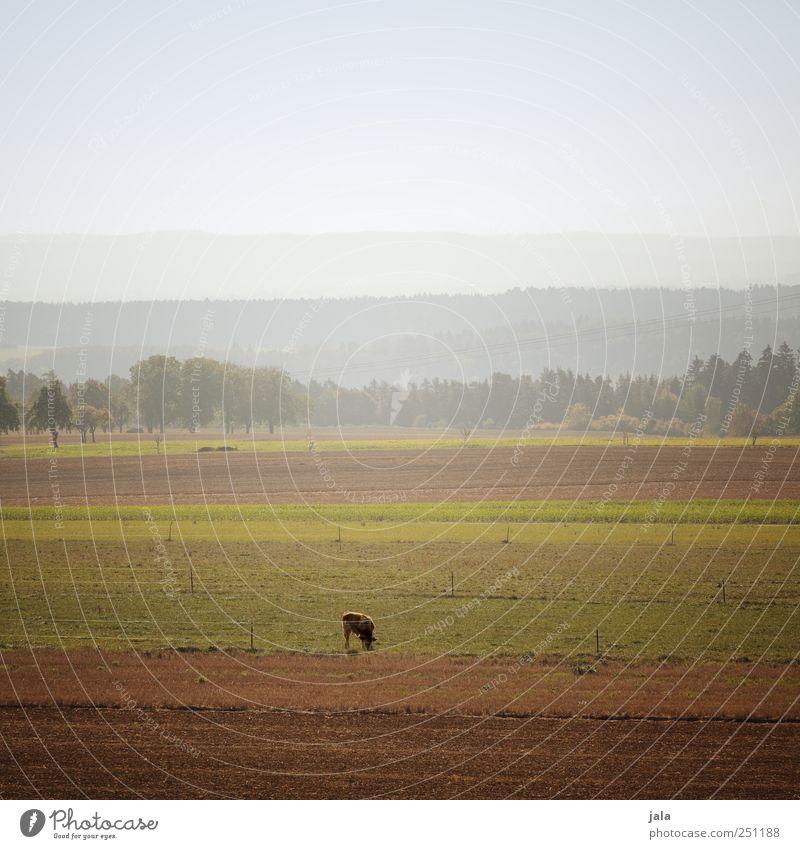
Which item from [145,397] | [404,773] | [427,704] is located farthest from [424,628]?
[145,397]

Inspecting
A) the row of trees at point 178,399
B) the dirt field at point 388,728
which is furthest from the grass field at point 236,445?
the dirt field at point 388,728

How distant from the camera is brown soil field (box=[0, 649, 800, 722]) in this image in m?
27.8

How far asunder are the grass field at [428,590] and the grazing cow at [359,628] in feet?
2.03

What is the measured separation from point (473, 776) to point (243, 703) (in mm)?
8394

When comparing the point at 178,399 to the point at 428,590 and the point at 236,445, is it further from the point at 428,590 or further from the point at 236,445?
the point at 428,590

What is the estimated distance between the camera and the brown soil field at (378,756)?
22.2 metres

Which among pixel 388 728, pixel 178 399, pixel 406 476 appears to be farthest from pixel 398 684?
pixel 178 399

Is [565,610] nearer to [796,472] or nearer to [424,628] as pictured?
[424,628]

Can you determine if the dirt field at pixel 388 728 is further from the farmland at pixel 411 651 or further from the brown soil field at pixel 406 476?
the brown soil field at pixel 406 476

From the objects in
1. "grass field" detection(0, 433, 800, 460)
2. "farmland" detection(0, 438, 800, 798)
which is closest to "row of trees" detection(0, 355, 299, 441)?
"grass field" detection(0, 433, 800, 460)

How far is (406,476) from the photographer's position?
10738 centimetres

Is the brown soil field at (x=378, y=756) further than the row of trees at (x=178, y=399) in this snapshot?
No

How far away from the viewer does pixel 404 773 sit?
23.0m

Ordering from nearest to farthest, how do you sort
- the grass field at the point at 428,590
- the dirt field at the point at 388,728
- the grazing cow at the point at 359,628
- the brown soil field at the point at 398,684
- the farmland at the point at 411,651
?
the dirt field at the point at 388,728
the farmland at the point at 411,651
the brown soil field at the point at 398,684
the grazing cow at the point at 359,628
the grass field at the point at 428,590
